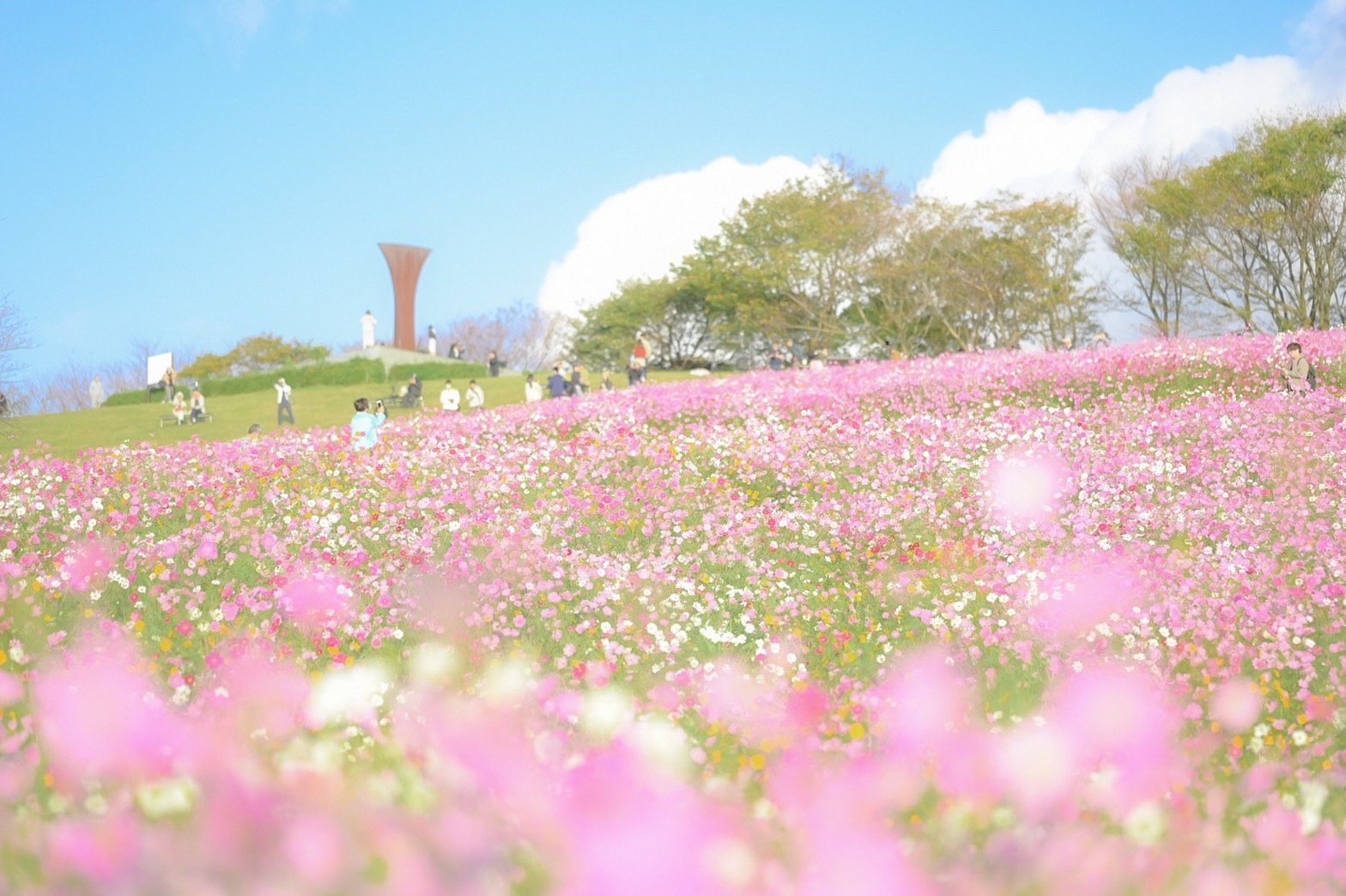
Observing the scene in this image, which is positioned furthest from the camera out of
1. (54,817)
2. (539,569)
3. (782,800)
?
(539,569)

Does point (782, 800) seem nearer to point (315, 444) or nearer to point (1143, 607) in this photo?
point (1143, 607)

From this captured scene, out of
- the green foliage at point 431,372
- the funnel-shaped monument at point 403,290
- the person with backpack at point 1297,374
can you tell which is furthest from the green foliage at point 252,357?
the person with backpack at point 1297,374

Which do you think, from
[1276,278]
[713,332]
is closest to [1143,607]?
[1276,278]

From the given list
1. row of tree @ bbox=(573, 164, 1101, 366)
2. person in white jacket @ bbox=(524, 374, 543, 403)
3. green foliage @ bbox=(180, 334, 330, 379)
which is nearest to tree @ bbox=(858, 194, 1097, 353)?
row of tree @ bbox=(573, 164, 1101, 366)

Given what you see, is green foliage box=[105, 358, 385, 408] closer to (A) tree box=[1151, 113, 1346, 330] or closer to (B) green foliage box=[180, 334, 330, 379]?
(B) green foliage box=[180, 334, 330, 379]

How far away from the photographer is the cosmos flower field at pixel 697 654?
2182 millimetres

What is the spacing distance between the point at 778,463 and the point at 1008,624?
6.36 meters

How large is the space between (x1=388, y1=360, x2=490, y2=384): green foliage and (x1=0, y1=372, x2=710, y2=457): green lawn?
50.2 inches

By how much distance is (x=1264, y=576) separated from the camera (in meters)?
9.04

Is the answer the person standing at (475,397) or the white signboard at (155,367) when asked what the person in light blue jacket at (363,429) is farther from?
the white signboard at (155,367)

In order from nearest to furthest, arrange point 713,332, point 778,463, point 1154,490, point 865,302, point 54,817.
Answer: point 54,817 → point 1154,490 → point 778,463 → point 865,302 → point 713,332

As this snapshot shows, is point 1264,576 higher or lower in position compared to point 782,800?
lower

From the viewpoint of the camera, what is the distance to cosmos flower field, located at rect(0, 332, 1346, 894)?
7.16 feet

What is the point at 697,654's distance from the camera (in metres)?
8.49
